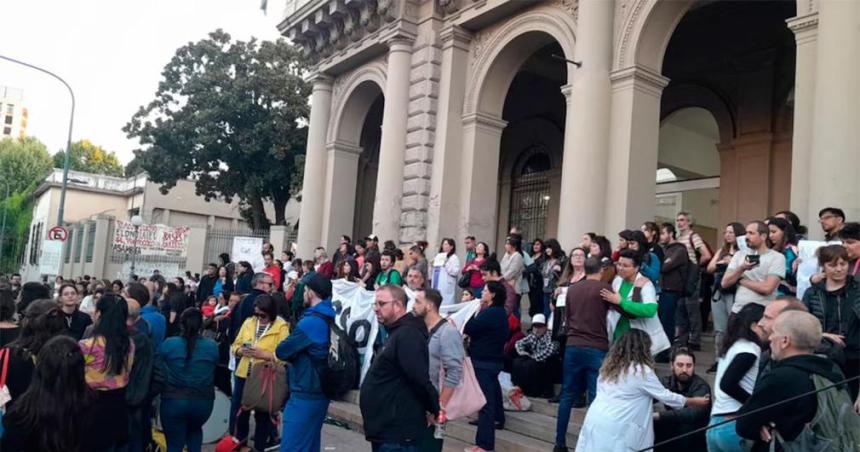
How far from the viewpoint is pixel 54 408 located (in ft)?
13.5

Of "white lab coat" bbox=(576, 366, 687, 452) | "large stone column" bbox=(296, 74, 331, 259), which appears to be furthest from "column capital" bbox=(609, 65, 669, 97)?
"large stone column" bbox=(296, 74, 331, 259)

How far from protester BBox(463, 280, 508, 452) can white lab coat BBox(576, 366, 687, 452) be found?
217 centimetres

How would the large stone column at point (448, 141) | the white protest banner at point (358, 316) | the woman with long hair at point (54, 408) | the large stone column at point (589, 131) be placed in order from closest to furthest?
1. the woman with long hair at point (54, 408)
2. the white protest banner at point (358, 316)
3. the large stone column at point (589, 131)
4. the large stone column at point (448, 141)

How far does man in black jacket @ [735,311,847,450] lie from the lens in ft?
12.2

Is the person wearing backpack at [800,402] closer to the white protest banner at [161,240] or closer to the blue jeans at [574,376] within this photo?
the blue jeans at [574,376]

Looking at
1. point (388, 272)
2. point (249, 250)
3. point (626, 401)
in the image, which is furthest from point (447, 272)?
point (249, 250)

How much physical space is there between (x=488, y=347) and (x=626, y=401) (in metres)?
2.36

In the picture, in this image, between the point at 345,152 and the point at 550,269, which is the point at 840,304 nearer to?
the point at 550,269

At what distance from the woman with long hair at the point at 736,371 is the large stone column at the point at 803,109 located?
4888 mm

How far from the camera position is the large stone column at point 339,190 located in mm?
19078

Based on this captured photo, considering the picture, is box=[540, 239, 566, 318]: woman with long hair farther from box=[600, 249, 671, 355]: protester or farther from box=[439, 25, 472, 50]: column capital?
box=[439, 25, 472, 50]: column capital

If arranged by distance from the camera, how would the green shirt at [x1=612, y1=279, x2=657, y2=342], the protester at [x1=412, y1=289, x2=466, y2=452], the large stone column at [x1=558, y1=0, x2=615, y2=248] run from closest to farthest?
the protester at [x1=412, y1=289, x2=466, y2=452] → the green shirt at [x1=612, y1=279, x2=657, y2=342] → the large stone column at [x1=558, y1=0, x2=615, y2=248]

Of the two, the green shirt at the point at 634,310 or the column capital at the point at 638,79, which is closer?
the green shirt at the point at 634,310

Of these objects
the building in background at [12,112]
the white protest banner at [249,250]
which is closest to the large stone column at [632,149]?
the white protest banner at [249,250]
